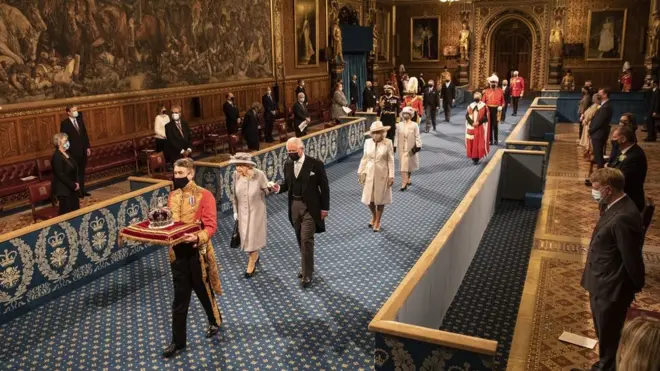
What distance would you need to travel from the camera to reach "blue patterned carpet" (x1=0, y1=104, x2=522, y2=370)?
202 inches

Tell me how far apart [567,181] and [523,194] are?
2.08 meters

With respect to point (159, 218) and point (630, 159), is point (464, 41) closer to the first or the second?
point (630, 159)

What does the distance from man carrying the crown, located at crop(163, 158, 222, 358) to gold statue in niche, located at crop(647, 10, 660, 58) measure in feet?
73.4

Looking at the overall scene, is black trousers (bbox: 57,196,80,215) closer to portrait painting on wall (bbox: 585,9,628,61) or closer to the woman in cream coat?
the woman in cream coat

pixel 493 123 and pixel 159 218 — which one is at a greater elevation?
pixel 159 218

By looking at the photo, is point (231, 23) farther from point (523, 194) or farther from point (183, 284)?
point (183, 284)

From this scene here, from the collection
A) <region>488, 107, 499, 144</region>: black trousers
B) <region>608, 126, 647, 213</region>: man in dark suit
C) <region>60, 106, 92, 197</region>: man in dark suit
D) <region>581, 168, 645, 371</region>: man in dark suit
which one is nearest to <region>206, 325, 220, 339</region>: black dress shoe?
<region>581, 168, 645, 371</region>: man in dark suit

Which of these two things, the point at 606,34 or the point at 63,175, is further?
the point at 606,34

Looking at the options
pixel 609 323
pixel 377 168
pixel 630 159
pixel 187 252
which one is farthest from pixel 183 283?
pixel 630 159

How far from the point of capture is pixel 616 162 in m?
6.06

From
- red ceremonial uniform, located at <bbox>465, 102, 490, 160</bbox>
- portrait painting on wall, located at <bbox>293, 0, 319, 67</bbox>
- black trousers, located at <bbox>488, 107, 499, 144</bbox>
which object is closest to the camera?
red ceremonial uniform, located at <bbox>465, 102, 490, 160</bbox>

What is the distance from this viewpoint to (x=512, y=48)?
30.0 m

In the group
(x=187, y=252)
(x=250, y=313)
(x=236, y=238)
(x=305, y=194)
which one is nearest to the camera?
(x=187, y=252)

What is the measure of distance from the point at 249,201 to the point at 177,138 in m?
5.01
